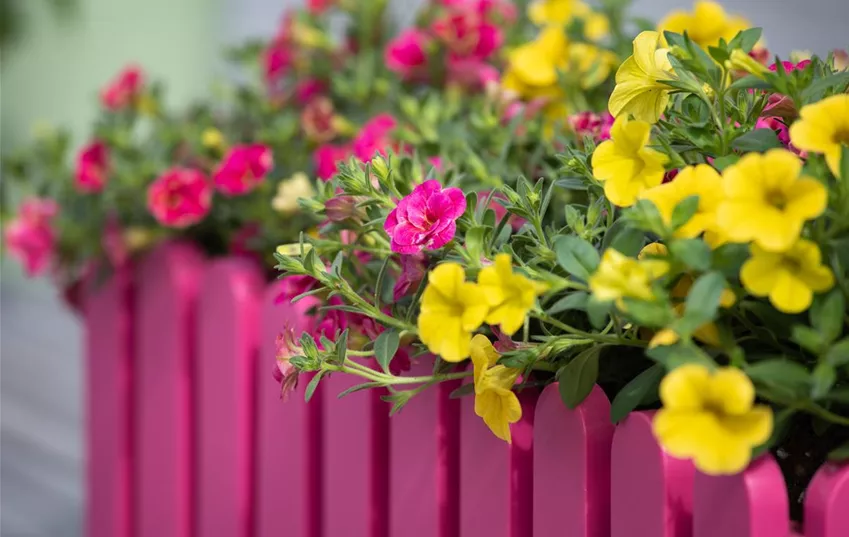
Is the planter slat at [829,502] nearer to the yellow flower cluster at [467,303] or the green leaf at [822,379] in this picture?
the green leaf at [822,379]

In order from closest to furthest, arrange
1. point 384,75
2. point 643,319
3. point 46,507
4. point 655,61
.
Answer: point 643,319
point 655,61
point 384,75
point 46,507

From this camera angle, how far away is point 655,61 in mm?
660

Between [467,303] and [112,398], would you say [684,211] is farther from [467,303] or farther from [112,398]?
[112,398]

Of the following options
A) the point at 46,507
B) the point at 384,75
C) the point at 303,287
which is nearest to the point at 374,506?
the point at 303,287

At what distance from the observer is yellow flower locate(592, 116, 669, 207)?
616mm

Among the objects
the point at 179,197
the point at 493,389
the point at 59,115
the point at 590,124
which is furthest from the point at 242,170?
the point at 59,115

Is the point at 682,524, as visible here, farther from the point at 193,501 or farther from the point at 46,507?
the point at 46,507

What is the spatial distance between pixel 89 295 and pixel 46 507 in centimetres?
101

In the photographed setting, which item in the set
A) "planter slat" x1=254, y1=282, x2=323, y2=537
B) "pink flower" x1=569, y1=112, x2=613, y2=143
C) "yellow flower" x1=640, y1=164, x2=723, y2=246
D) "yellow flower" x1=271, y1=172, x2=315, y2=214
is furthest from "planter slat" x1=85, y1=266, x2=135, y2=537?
"yellow flower" x1=640, y1=164, x2=723, y2=246

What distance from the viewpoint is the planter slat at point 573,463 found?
0.70m

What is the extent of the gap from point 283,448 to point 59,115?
2501 mm

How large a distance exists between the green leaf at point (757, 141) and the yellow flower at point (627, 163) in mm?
59

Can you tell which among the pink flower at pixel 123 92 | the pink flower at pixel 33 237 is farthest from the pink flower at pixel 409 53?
the pink flower at pixel 33 237

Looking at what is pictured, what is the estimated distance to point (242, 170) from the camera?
1.24 meters
